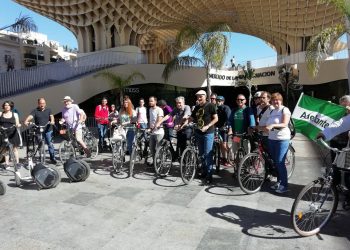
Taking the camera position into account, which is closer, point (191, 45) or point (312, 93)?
point (191, 45)

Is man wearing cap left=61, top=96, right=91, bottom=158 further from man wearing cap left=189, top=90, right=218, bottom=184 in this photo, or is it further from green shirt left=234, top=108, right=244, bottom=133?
green shirt left=234, top=108, right=244, bottom=133

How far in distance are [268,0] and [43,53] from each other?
23.7 metres

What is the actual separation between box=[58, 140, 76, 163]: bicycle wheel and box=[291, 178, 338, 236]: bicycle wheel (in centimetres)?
620

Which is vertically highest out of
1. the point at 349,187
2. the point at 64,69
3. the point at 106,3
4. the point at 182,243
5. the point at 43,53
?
the point at 106,3

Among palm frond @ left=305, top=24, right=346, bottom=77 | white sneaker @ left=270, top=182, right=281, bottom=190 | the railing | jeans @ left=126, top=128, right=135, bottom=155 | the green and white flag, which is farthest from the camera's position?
the railing

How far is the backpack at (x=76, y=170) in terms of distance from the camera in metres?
6.75

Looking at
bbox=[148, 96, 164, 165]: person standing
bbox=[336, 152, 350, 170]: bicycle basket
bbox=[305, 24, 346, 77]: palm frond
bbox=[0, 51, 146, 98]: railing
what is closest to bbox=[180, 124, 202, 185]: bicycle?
bbox=[148, 96, 164, 165]: person standing

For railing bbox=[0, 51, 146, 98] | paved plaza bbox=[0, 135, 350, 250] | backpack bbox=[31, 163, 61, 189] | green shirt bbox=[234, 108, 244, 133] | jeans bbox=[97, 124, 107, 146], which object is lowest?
paved plaza bbox=[0, 135, 350, 250]

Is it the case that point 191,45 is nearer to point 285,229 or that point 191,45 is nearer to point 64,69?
point 64,69

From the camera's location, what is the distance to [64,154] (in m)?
9.02

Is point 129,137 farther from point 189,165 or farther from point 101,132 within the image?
point 101,132

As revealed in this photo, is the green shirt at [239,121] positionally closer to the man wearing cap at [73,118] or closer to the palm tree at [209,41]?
the man wearing cap at [73,118]

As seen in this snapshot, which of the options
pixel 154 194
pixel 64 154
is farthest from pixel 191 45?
pixel 154 194

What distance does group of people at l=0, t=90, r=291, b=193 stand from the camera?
224 inches
